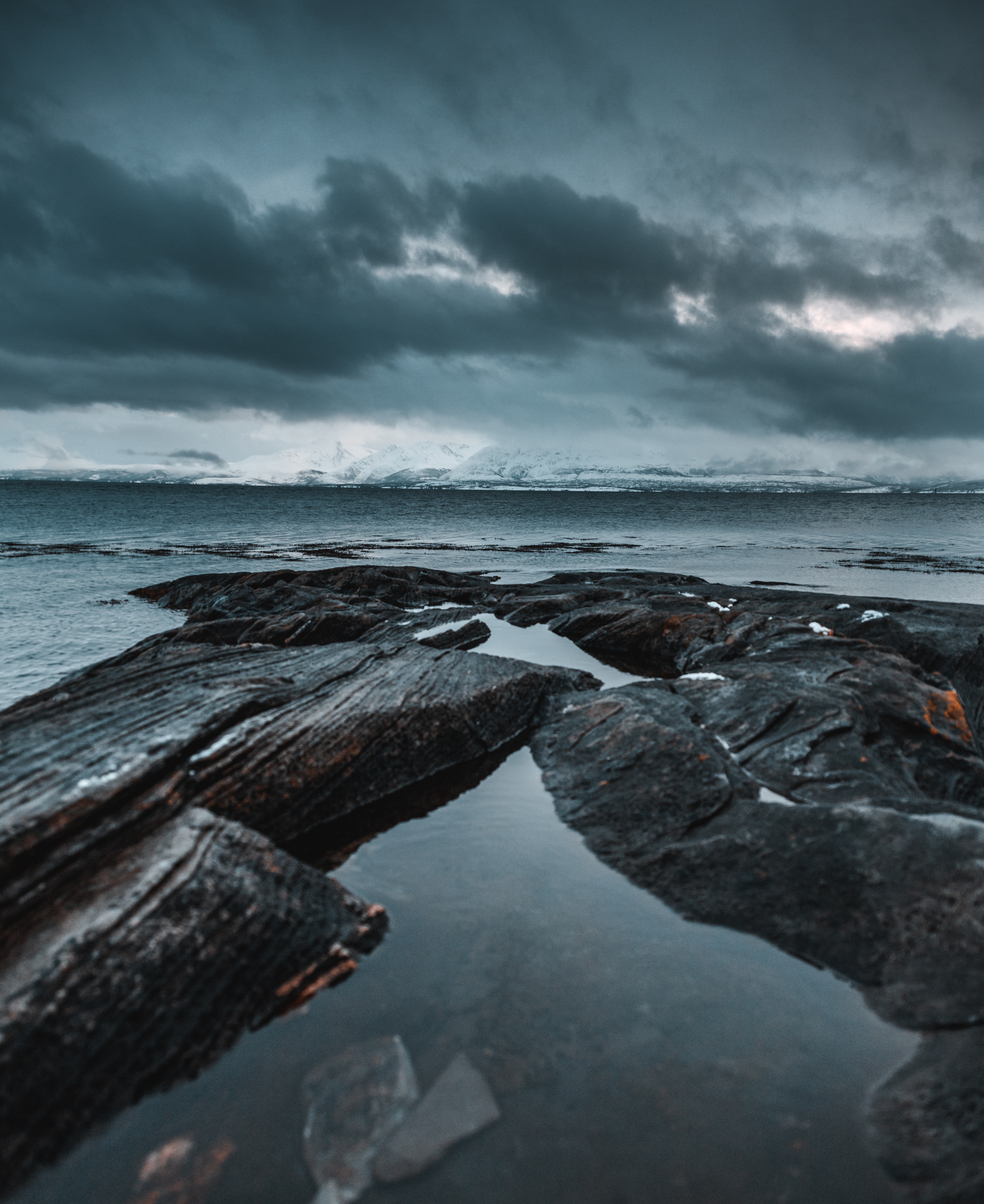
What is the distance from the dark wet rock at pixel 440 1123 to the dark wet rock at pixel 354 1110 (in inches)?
2.6

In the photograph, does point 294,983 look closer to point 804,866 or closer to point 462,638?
point 804,866

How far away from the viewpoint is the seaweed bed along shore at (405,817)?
154 inches

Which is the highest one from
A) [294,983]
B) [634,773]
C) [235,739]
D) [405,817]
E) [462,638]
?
[235,739]

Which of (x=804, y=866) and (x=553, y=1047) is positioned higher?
(x=804, y=866)

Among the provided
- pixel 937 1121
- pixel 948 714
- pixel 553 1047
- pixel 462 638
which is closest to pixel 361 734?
pixel 553 1047

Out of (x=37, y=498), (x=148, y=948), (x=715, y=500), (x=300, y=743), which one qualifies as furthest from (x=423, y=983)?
(x=715, y=500)

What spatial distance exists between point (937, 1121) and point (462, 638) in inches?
501

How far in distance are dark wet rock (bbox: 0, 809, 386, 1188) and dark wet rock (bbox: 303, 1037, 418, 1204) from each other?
2.45 feet

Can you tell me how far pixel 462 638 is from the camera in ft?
51.3

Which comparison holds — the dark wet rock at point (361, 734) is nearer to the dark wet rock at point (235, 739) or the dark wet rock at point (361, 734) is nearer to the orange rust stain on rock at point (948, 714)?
the dark wet rock at point (235, 739)

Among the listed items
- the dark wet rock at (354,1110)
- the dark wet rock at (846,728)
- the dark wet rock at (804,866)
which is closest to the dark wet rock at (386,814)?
the dark wet rock at (804,866)

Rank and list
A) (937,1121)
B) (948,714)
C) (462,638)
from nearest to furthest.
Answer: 1. (937,1121)
2. (948,714)
3. (462,638)

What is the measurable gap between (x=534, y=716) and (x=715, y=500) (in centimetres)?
18023

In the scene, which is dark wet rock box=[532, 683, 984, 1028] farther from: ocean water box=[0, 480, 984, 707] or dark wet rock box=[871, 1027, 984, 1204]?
ocean water box=[0, 480, 984, 707]
